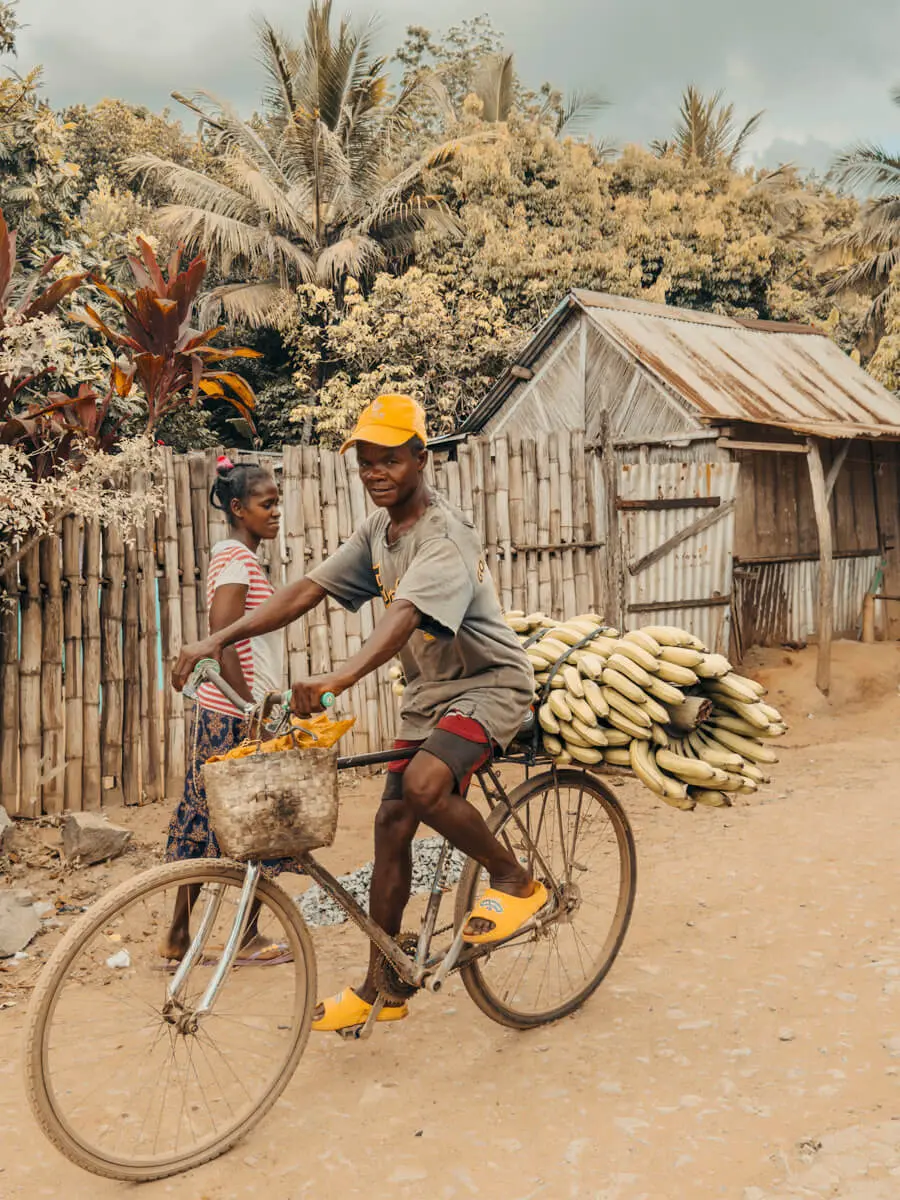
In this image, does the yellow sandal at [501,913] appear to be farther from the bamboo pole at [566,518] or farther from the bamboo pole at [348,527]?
the bamboo pole at [566,518]

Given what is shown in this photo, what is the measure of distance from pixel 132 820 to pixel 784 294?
19.7 m

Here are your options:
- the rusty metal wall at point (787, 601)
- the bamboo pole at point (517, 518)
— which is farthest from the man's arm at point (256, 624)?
the rusty metal wall at point (787, 601)

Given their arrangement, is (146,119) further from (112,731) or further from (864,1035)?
(864,1035)

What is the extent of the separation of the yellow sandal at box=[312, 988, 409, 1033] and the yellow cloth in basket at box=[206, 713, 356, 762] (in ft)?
2.90

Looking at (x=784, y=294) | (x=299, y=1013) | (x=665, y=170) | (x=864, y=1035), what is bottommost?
(x=864, y=1035)

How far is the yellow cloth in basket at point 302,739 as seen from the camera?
8.51 ft

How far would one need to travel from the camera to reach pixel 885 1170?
8.36ft

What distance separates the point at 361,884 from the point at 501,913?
189 centimetres

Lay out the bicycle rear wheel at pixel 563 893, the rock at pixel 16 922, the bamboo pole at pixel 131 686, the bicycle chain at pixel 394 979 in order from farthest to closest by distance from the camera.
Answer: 1. the bamboo pole at pixel 131 686
2. the rock at pixel 16 922
3. the bicycle rear wheel at pixel 563 893
4. the bicycle chain at pixel 394 979

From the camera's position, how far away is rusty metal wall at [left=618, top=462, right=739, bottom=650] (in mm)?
8820

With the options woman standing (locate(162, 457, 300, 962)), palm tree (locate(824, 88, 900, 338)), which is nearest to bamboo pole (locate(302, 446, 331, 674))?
woman standing (locate(162, 457, 300, 962))

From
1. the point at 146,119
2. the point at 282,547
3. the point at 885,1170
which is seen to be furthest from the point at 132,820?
the point at 146,119

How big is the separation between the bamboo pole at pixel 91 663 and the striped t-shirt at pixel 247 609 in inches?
84.9

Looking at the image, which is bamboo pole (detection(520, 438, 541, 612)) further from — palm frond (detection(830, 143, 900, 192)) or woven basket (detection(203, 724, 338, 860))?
palm frond (detection(830, 143, 900, 192))
